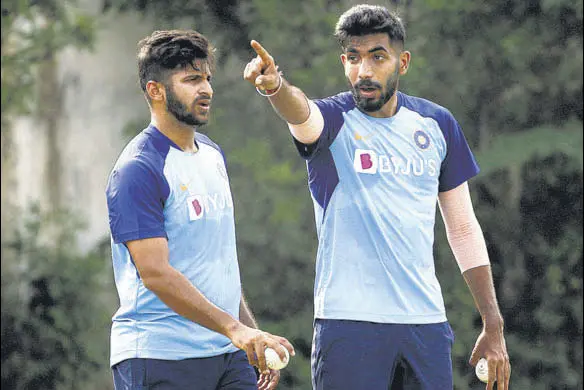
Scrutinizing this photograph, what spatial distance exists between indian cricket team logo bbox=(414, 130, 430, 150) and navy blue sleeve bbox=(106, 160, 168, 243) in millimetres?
1021

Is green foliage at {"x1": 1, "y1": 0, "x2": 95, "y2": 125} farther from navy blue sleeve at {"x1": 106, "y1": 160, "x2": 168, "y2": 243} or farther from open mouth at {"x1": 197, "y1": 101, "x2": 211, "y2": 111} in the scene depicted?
navy blue sleeve at {"x1": 106, "y1": 160, "x2": 168, "y2": 243}

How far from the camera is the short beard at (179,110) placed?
14.0 ft

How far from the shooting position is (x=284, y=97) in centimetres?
415

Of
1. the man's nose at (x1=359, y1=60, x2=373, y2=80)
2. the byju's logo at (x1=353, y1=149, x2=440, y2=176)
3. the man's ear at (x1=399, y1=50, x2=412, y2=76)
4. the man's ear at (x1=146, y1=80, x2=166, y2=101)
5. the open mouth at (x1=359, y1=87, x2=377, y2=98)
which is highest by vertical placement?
the man's ear at (x1=399, y1=50, x2=412, y2=76)

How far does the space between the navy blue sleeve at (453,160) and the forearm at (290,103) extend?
2.15 feet

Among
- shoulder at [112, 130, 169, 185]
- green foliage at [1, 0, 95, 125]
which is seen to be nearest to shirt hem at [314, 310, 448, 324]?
shoulder at [112, 130, 169, 185]

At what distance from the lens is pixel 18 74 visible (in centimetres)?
1026

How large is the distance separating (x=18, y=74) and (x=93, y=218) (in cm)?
305

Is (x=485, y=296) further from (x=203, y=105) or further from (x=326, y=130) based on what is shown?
(x=203, y=105)

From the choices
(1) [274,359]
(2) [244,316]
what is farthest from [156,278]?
(2) [244,316]

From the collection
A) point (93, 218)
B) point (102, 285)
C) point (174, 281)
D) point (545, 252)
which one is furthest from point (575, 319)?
point (174, 281)

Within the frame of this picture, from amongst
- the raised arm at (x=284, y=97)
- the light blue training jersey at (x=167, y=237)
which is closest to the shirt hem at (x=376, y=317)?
the light blue training jersey at (x=167, y=237)

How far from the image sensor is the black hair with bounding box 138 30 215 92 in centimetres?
431

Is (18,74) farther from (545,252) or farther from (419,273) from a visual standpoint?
(419,273)
